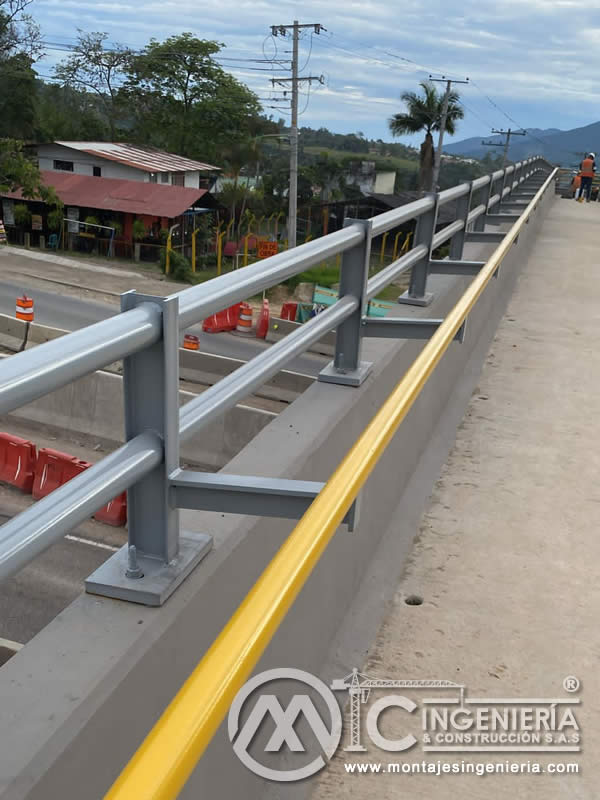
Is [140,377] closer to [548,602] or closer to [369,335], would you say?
[548,602]

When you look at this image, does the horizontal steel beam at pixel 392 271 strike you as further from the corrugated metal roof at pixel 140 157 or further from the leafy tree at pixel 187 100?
the leafy tree at pixel 187 100

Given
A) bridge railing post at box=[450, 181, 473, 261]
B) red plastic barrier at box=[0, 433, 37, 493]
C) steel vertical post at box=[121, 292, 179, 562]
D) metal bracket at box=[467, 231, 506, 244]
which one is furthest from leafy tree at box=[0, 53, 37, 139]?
steel vertical post at box=[121, 292, 179, 562]

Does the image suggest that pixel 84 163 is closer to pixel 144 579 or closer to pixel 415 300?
pixel 415 300

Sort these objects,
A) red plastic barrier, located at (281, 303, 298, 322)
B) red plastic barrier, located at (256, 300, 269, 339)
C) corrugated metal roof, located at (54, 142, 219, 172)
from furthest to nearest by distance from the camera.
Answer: corrugated metal roof, located at (54, 142, 219, 172) < red plastic barrier, located at (281, 303, 298, 322) < red plastic barrier, located at (256, 300, 269, 339)

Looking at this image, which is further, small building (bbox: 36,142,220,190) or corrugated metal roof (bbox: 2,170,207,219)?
small building (bbox: 36,142,220,190)

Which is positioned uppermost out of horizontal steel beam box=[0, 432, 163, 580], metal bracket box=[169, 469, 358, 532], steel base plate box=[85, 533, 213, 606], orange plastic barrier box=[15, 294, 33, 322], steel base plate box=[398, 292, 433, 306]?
horizontal steel beam box=[0, 432, 163, 580]

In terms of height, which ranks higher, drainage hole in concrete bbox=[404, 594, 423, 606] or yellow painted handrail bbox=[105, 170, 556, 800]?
yellow painted handrail bbox=[105, 170, 556, 800]

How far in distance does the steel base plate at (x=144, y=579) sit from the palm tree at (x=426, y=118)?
199 feet

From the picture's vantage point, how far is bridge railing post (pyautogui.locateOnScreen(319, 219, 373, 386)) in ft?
11.7

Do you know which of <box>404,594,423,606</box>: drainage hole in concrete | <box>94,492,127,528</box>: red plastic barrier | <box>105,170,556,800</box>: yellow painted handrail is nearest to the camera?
<box>105,170,556,800</box>: yellow painted handrail

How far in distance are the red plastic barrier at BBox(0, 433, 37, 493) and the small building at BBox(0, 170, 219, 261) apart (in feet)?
96.1

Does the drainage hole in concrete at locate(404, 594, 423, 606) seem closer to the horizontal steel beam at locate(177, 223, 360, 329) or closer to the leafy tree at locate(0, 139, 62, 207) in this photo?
the horizontal steel beam at locate(177, 223, 360, 329)

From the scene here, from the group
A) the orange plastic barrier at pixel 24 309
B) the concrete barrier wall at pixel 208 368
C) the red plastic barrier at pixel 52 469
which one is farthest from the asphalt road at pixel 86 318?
the red plastic barrier at pixel 52 469

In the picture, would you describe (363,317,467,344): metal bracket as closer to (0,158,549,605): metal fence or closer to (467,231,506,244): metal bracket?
(0,158,549,605): metal fence
